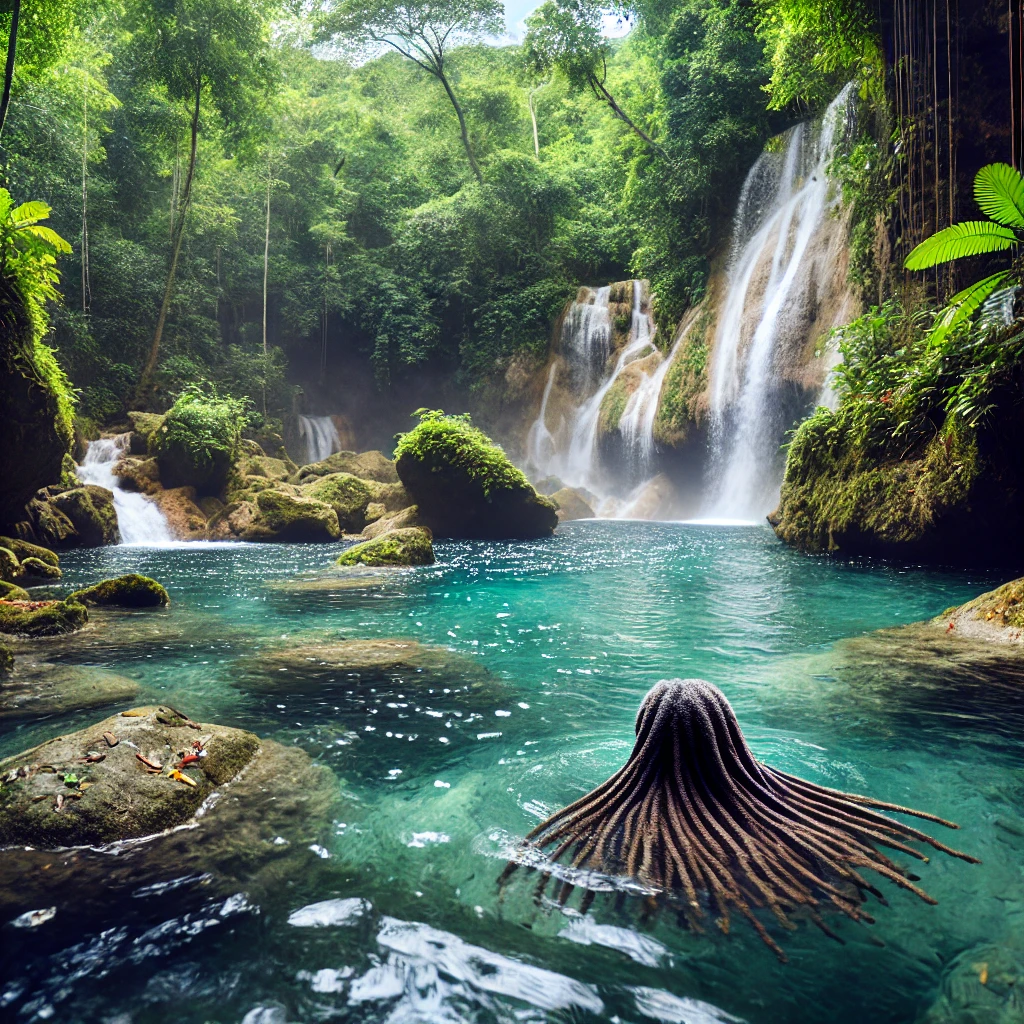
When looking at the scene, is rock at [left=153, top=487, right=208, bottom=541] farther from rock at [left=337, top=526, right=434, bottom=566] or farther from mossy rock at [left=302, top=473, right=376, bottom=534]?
rock at [left=337, top=526, right=434, bottom=566]

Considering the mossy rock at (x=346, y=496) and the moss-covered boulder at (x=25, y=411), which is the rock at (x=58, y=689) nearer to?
the moss-covered boulder at (x=25, y=411)

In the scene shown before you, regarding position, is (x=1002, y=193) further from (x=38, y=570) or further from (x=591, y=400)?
(x=591, y=400)

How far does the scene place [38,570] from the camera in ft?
31.4

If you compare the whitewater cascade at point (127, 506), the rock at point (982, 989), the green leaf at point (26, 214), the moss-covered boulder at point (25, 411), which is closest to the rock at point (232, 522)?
the whitewater cascade at point (127, 506)

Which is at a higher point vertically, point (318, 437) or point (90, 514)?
point (318, 437)

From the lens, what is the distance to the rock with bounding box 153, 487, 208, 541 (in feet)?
50.1

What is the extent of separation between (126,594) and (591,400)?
17.8 m

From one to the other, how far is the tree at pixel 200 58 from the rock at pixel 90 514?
8.47m

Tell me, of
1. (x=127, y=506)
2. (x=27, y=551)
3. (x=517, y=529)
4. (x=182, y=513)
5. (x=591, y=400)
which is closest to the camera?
(x=27, y=551)

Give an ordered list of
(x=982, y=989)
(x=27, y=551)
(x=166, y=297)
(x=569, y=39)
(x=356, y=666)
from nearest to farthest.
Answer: (x=982, y=989)
(x=356, y=666)
(x=27, y=551)
(x=166, y=297)
(x=569, y=39)

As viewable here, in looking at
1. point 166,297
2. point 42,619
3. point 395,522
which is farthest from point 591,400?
point 42,619

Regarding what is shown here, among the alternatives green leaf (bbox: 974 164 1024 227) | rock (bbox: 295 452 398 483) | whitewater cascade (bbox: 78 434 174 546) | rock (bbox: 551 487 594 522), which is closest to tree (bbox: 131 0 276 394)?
whitewater cascade (bbox: 78 434 174 546)

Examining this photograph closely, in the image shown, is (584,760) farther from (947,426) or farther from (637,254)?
(637,254)

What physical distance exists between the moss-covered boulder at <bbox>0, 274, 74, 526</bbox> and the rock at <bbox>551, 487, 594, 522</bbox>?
472 inches
